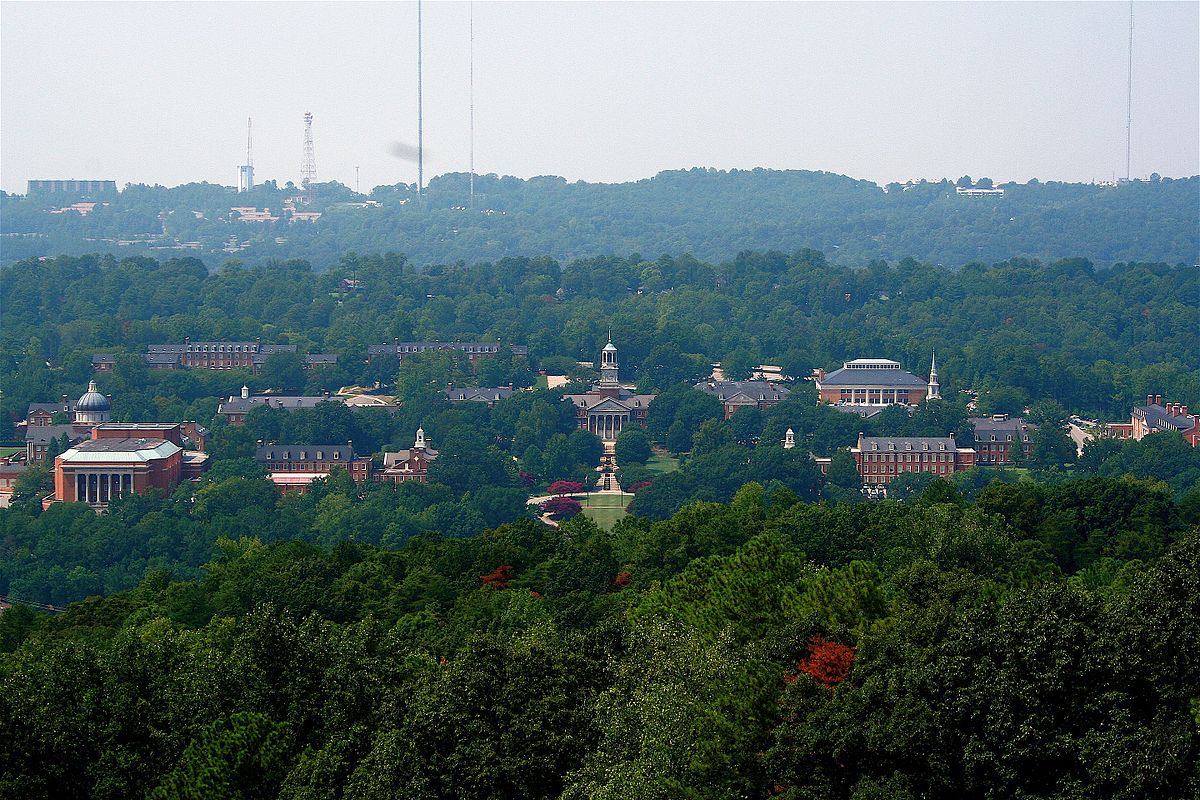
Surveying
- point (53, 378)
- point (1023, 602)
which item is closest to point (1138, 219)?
point (53, 378)

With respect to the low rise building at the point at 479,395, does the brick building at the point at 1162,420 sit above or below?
below

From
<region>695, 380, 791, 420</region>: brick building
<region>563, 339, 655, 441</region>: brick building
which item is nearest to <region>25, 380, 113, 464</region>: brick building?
<region>563, 339, 655, 441</region>: brick building

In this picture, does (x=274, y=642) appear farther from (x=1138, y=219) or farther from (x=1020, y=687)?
(x=1138, y=219)

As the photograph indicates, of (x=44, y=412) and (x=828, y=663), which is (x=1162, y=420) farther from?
(x=828, y=663)

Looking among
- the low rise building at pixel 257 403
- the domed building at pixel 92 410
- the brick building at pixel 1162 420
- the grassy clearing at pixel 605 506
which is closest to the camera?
the grassy clearing at pixel 605 506

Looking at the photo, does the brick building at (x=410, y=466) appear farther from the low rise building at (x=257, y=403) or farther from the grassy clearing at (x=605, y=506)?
the low rise building at (x=257, y=403)

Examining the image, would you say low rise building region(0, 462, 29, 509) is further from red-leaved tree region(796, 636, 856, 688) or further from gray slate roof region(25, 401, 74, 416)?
red-leaved tree region(796, 636, 856, 688)

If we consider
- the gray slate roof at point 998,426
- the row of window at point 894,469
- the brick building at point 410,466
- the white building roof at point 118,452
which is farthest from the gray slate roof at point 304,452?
the gray slate roof at point 998,426

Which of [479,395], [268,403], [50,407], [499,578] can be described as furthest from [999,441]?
[499,578]
